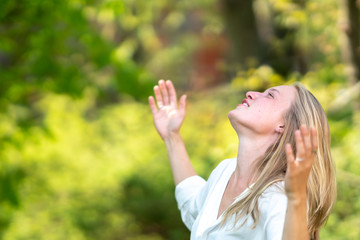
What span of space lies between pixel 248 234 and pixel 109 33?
11840mm

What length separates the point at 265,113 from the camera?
1.69m

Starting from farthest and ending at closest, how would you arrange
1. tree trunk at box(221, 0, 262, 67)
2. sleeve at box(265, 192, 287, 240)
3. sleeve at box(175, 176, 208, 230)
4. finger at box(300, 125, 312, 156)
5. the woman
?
tree trunk at box(221, 0, 262, 67) < sleeve at box(175, 176, 208, 230) < the woman < sleeve at box(265, 192, 287, 240) < finger at box(300, 125, 312, 156)

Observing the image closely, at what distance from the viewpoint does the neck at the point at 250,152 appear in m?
1.71

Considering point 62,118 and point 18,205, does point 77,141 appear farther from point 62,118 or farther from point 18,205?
point 18,205

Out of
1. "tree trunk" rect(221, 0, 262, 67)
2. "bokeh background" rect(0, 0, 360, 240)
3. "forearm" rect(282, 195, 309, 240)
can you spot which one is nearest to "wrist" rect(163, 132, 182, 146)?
"forearm" rect(282, 195, 309, 240)

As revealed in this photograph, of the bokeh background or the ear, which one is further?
the bokeh background

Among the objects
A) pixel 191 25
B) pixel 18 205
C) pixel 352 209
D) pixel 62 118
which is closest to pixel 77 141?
pixel 62 118

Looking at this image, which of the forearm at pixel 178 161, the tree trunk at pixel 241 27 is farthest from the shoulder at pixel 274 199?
the tree trunk at pixel 241 27

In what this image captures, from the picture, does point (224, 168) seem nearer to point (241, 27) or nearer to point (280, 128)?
point (280, 128)

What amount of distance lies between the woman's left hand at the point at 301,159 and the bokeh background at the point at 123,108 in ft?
8.01

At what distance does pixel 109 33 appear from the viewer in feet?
42.2

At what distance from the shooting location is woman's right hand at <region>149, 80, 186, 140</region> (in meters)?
2.24

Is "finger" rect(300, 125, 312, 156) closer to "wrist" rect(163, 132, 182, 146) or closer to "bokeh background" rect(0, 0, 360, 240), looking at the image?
"wrist" rect(163, 132, 182, 146)

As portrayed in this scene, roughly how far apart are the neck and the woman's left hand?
388 mm
